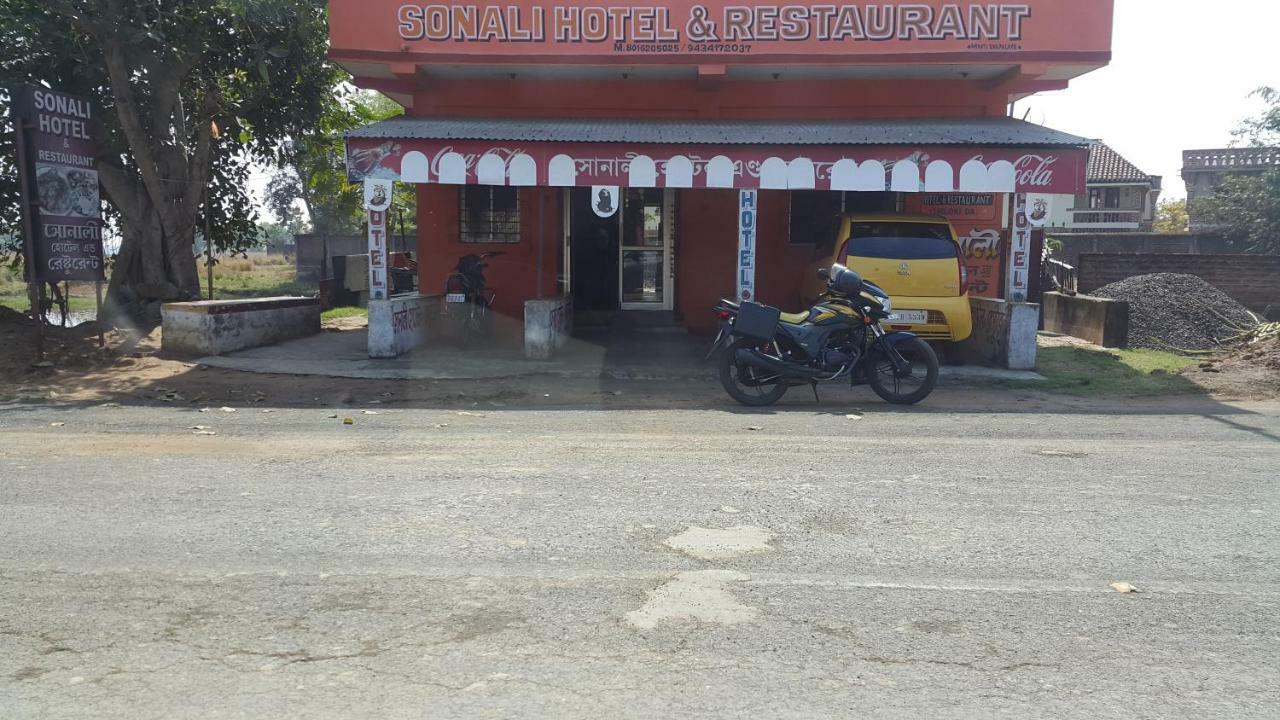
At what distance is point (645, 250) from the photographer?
635 inches

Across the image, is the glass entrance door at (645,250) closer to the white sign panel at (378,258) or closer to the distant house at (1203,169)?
the white sign panel at (378,258)

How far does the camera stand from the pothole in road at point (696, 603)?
406cm

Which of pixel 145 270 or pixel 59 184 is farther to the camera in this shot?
pixel 145 270

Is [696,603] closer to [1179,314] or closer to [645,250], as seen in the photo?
[645,250]

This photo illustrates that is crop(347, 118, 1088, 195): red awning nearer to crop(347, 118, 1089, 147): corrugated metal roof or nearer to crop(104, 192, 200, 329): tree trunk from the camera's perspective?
crop(347, 118, 1089, 147): corrugated metal roof

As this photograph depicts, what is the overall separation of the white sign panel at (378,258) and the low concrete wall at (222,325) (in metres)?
2.07

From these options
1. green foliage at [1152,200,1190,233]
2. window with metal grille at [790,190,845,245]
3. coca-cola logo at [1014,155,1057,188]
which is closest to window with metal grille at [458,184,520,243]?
window with metal grille at [790,190,845,245]

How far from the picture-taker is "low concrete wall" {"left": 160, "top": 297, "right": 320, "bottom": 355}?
12422 mm

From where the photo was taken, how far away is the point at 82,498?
5863mm

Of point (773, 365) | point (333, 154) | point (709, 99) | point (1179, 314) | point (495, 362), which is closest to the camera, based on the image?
point (773, 365)

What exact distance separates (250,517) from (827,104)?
12.1 meters

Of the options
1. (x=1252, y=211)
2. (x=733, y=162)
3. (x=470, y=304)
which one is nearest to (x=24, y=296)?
(x=470, y=304)

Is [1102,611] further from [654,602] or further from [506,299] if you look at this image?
[506,299]

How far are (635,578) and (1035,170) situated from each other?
9.77m
